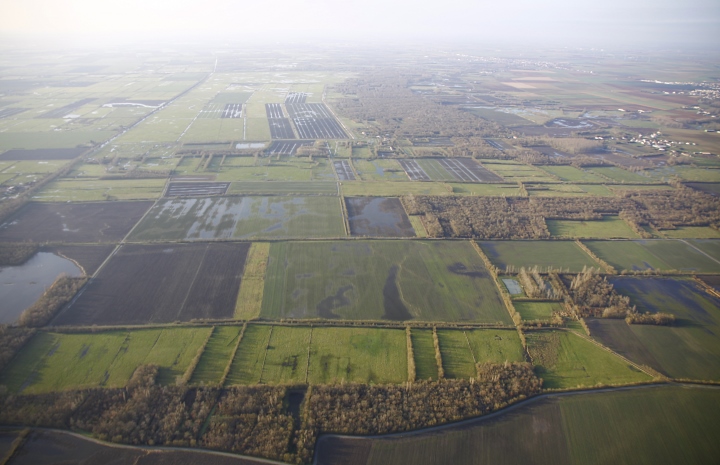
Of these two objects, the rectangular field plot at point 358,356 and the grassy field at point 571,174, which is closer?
the rectangular field plot at point 358,356

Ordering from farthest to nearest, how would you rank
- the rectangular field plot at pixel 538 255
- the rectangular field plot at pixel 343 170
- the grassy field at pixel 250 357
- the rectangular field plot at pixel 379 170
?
the rectangular field plot at pixel 379 170
the rectangular field plot at pixel 343 170
the rectangular field plot at pixel 538 255
the grassy field at pixel 250 357

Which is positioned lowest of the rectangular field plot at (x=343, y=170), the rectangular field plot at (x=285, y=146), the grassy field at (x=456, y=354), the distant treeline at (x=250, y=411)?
the distant treeline at (x=250, y=411)

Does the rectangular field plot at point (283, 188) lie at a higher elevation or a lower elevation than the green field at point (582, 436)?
higher

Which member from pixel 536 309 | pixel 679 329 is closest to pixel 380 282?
pixel 536 309

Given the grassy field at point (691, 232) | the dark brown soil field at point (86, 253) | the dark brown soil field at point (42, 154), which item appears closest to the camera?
the dark brown soil field at point (86, 253)

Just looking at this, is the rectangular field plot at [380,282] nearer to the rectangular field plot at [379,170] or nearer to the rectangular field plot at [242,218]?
the rectangular field plot at [242,218]

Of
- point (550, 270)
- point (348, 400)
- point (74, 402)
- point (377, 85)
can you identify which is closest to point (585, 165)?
point (550, 270)

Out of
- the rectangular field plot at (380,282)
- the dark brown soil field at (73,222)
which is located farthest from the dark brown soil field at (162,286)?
the dark brown soil field at (73,222)
